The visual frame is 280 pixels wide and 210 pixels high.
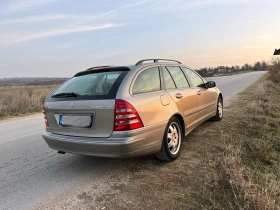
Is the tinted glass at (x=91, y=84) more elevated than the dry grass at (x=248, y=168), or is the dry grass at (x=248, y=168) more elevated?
the tinted glass at (x=91, y=84)

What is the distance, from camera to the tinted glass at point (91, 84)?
3621 mm

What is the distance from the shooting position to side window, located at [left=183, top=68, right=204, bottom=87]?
5.34 m

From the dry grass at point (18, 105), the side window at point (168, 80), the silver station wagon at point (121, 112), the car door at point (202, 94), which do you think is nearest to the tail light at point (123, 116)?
the silver station wagon at point (121, 112)

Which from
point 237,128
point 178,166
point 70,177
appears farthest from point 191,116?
point 70,177

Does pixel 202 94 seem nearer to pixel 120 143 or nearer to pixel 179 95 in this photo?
pixel 179 95

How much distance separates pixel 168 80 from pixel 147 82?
2.10 feet

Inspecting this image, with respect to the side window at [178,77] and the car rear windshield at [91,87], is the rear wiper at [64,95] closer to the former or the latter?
the car rear windshield at [91,87]

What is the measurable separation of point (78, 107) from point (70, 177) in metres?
1.08

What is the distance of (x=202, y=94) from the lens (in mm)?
5473

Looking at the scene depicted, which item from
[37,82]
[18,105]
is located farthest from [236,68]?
[18,105]

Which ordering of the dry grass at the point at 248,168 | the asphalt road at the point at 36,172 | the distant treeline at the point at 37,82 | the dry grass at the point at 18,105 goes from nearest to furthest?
the dry grass at the point at 248,168 → the asphalt road at the point at 36,172 → the dry grass at the point at 18,105 → the distant treeline at the point at 37,82

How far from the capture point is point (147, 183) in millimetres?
3346

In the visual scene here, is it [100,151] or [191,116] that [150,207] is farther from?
[191,116]

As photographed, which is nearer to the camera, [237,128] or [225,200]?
[225,200]
